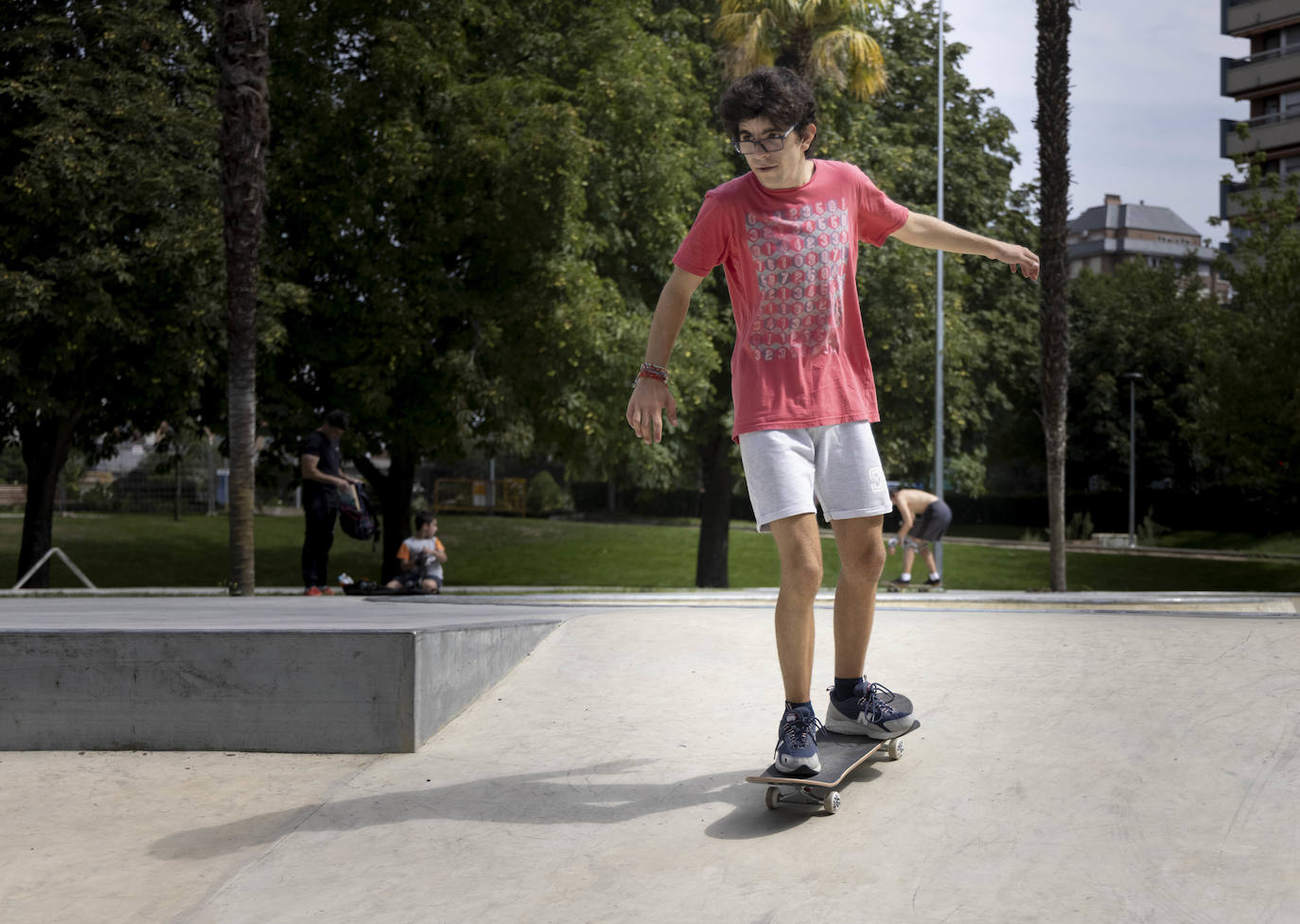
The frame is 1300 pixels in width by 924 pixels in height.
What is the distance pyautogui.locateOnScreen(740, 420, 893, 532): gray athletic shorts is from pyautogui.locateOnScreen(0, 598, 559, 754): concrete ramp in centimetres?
144

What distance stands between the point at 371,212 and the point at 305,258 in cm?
139

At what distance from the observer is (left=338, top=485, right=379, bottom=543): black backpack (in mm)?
11180

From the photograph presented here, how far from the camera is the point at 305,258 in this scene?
19156 mm

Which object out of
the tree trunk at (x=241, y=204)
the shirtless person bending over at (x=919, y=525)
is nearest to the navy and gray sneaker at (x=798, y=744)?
the tree trunk at (x=241, y=204)

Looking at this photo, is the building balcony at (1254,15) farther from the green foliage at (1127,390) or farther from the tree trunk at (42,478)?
the tree trunk at (42,478)

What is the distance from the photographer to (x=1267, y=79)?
198 ft

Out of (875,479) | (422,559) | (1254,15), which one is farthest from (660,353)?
(1254,15)

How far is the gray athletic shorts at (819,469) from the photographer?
11.7 ft

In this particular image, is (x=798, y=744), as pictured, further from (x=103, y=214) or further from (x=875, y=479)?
(x=103, y=214)

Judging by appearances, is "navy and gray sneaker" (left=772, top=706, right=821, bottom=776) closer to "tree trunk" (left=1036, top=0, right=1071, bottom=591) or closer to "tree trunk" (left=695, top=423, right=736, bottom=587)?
"tree trunk" (left=1036, top=0, right=1071, bottom=591)

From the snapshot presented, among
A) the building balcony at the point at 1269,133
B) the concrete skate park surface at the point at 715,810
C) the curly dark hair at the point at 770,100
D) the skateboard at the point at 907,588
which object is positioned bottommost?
the skateboard at the point at 907,588

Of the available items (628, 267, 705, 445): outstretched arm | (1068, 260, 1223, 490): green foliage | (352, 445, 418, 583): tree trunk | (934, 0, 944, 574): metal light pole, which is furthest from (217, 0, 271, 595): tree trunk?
(1068, 260, 1223, 490): green foliage

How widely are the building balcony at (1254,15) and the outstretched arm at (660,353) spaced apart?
66.7 m

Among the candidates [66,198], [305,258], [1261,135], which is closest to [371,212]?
[305,258]
